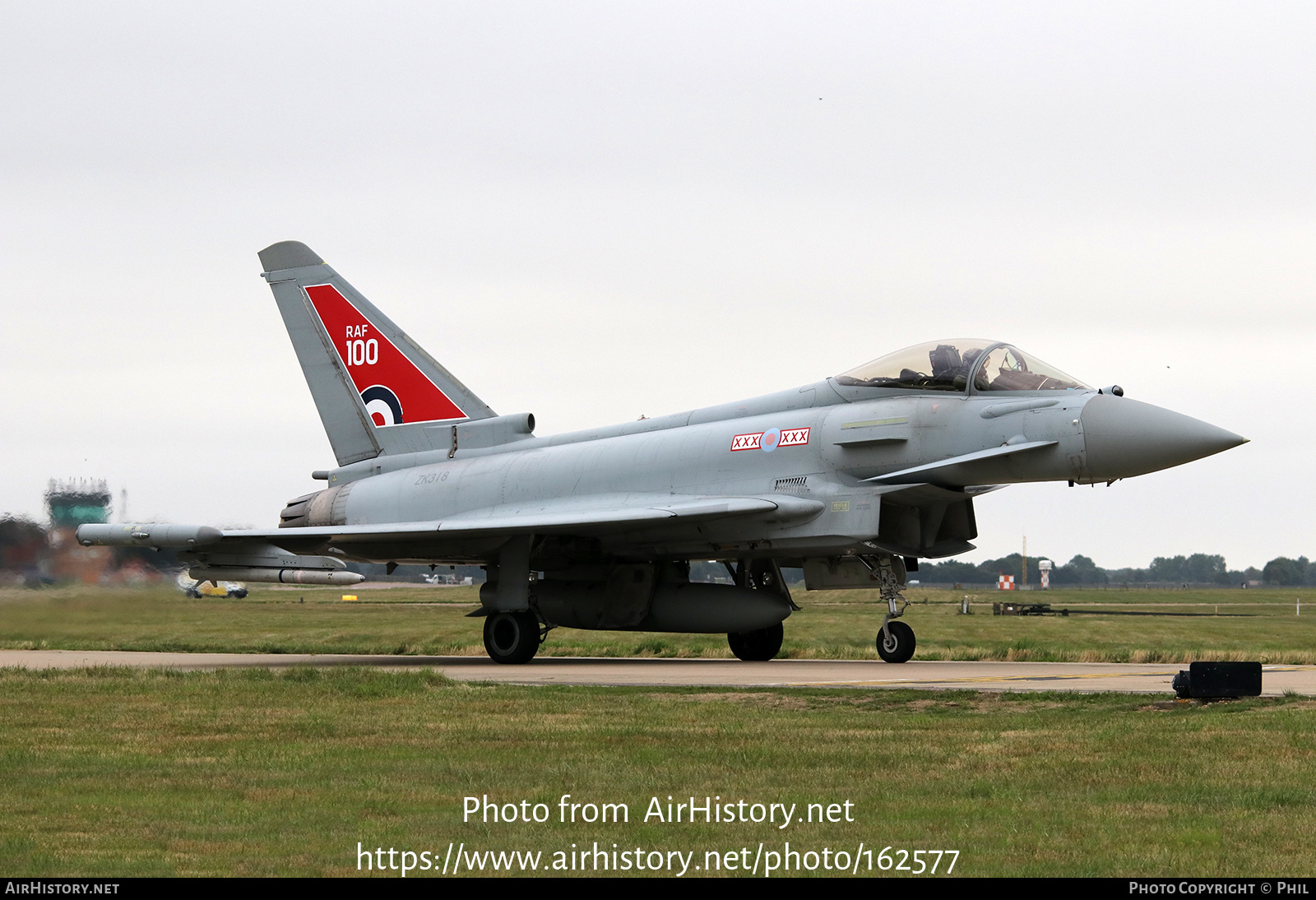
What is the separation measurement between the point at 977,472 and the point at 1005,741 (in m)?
7.47

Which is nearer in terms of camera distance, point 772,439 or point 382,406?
point 772,439

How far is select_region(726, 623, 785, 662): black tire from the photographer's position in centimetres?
1883

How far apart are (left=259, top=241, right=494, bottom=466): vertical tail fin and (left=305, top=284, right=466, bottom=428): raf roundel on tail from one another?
12mm

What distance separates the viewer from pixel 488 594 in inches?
721

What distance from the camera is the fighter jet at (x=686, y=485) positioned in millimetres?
15781

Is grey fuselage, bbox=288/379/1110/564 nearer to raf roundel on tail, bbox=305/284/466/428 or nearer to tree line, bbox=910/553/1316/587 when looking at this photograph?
raf roundel on tail, bbox=305/284/466/428

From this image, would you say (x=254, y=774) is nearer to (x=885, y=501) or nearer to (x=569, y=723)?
(x=569, y=723)

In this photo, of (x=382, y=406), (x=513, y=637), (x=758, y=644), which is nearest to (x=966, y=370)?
(x=758, y=644)

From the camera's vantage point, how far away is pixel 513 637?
18.0 meters

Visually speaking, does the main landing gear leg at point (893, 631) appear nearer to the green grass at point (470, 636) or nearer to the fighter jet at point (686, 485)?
the fighter jet at point (686, 485)

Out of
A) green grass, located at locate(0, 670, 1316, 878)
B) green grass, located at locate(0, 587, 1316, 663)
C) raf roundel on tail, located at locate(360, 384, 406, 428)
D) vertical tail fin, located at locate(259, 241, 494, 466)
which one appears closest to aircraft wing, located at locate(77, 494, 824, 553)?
green grass, located at locate(0, 587, 1316, 663)

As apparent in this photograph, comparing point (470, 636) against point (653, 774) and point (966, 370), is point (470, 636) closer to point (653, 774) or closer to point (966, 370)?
point (966, 370)

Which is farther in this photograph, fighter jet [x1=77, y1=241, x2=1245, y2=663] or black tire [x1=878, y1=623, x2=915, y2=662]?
black tire [x1=878, y1=623, x2=915, y2=662]

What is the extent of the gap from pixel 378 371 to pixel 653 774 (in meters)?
14.7
